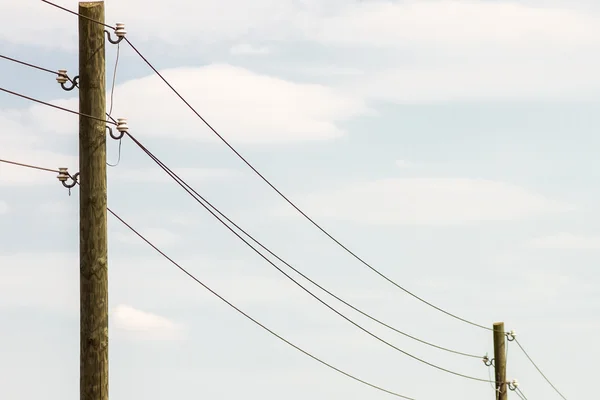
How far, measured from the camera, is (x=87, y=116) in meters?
15.3

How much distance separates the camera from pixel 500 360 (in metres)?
29.9

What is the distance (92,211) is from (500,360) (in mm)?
17768

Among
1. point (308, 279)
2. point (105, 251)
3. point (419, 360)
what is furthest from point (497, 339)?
point (105, 251)

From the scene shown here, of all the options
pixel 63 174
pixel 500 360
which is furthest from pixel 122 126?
pixel 500 360

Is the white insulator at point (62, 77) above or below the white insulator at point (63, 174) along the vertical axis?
above

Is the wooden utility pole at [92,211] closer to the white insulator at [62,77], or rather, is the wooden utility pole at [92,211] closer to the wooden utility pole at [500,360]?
the white insulator at [62,77]

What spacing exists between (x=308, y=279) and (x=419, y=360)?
25.1 ft

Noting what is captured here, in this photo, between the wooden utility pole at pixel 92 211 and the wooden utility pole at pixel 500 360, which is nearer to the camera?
the wooden utility pole at pixel 92 211

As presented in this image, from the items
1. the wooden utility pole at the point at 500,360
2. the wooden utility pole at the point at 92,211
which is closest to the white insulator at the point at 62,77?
the wooden utility pole at the point at 92,211

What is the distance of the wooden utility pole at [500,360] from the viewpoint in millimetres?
29781

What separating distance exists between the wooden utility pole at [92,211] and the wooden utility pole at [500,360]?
17244mm

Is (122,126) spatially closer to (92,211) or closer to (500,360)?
(92,211)

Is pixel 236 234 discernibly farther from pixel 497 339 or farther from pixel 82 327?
pixel 497 339

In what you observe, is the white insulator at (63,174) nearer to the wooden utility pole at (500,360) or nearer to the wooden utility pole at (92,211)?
the wooden utility pole at (92,211)
